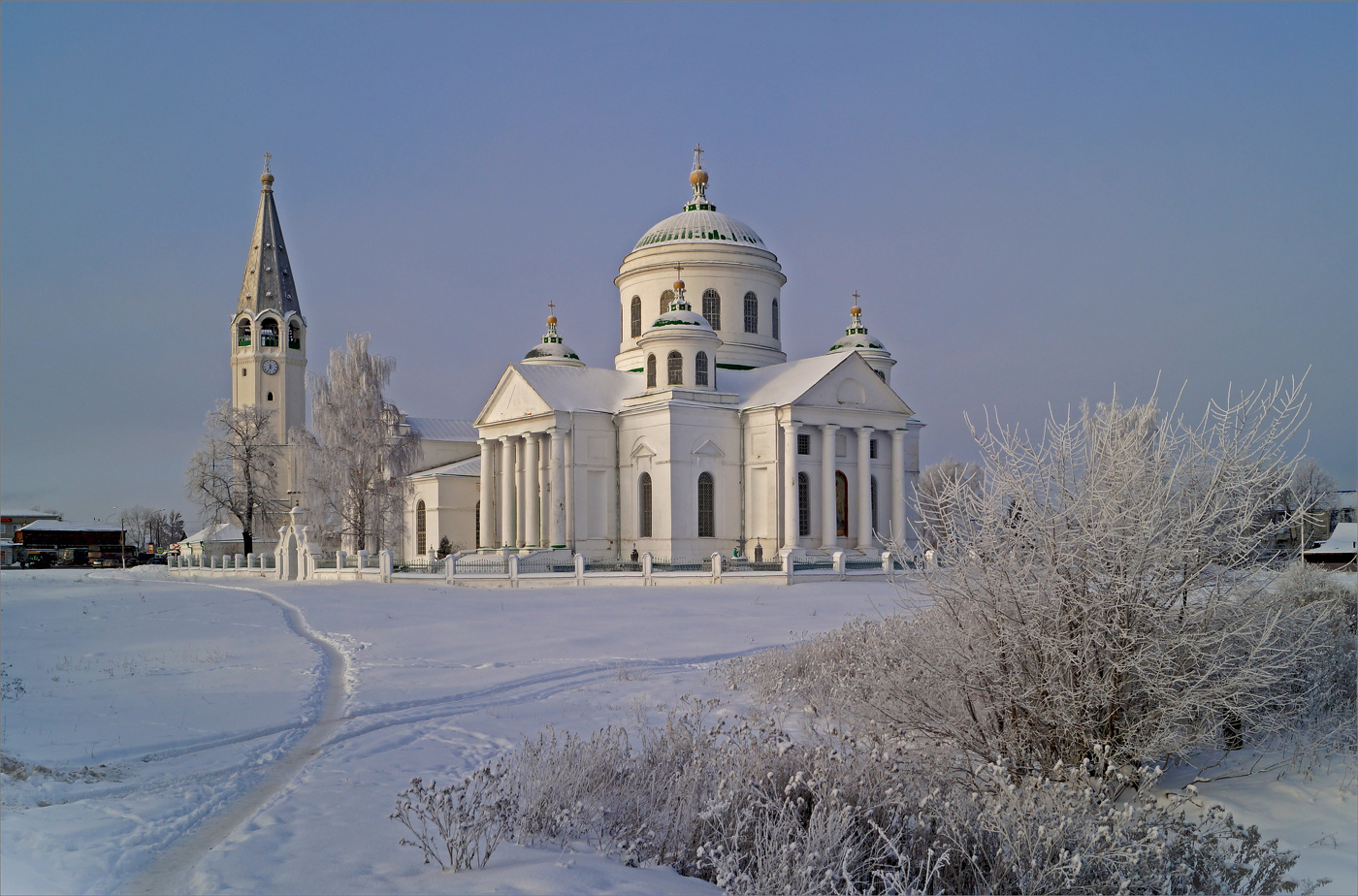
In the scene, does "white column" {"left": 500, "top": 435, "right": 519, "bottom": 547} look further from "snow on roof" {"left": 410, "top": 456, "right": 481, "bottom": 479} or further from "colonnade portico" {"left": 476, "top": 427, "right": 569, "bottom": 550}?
"snow on roof" {"left": 410, "top": 456, "right": 481, "bottom": 479}

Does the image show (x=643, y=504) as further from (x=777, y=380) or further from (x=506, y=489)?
(x=777, y=380)

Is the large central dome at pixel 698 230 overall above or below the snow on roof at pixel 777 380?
above

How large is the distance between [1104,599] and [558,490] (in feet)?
103

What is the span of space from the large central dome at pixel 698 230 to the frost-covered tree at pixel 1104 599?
115 ft

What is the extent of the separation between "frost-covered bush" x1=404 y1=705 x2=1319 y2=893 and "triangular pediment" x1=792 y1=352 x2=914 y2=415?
29.9m

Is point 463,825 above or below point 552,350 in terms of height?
below

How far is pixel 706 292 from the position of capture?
41.9 meters

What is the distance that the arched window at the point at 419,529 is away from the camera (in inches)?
1940

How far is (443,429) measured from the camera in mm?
57219

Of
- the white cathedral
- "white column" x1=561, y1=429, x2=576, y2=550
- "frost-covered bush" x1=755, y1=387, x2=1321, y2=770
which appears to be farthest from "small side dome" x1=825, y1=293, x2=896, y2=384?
"frost-covered bush" x1=755, y1=387, x2=1321, y2=770

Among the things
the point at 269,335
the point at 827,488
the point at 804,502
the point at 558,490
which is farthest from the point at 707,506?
the point at 269,335

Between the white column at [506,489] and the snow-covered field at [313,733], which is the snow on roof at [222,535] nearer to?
the white column at [506,489]

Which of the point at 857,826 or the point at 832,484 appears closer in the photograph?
the point at 857,826

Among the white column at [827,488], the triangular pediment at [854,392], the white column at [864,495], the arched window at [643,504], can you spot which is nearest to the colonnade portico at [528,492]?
the arched window at [643,504]
